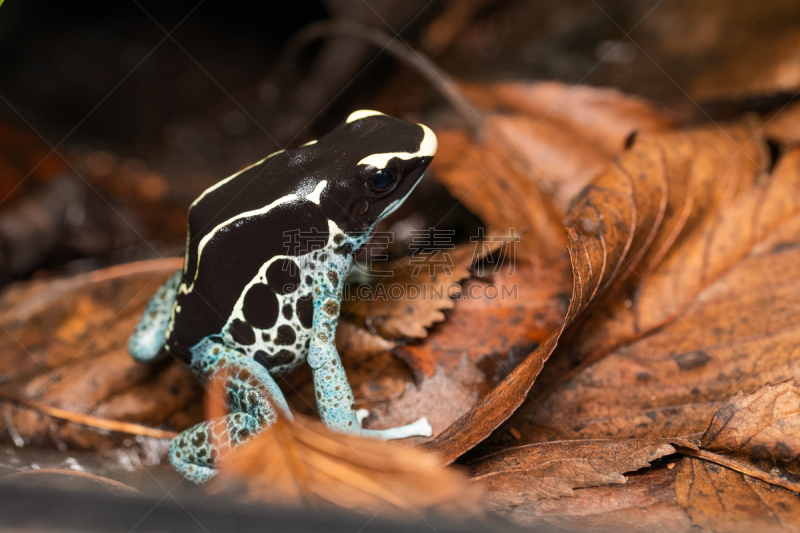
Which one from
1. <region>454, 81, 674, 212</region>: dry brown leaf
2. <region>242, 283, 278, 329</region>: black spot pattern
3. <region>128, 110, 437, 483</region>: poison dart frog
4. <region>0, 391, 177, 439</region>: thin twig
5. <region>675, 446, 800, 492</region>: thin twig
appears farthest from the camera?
<region>454, 81, 674, 212</region>: dry brown leaf

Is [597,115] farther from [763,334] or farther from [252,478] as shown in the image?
[252,478]

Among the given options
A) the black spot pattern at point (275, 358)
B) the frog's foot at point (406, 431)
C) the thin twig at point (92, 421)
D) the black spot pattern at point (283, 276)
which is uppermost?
the black spot pattern at point (283, 276)

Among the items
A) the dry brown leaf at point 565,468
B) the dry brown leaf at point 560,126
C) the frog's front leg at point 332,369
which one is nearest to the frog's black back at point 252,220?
the frog's front leg at point 332,369

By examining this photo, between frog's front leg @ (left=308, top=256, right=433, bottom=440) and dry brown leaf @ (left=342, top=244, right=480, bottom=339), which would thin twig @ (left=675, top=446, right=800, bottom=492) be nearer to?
frog's front leg @ (left=308, top=256, right=433, bottom=440)

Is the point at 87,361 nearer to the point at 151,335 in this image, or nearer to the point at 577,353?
the point at 151,335

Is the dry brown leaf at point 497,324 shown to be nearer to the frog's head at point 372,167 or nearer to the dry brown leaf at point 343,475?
the frog's head at point 372,167

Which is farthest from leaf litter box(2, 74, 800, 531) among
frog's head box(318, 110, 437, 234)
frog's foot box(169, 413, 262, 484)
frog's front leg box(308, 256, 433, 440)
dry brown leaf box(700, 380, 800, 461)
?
frog's head box(318, 110, 437, 234)
